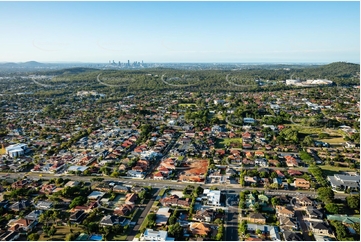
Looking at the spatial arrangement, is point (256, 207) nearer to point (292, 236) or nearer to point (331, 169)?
point (292, 236)

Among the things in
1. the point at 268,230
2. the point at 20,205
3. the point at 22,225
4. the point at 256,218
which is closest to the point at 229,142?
the point at 256,218

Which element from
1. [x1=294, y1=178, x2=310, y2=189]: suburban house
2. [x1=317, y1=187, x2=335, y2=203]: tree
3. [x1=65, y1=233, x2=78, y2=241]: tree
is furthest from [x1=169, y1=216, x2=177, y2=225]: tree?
[x1=294, y1=178, x2=310, y2=189]: suburban house

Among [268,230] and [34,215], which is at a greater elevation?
[34,215]

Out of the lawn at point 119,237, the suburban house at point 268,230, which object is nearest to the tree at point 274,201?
the suburban house at point 268,230

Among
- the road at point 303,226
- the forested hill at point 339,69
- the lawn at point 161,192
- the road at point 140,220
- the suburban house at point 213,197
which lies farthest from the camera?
the forested hill at point 339,69

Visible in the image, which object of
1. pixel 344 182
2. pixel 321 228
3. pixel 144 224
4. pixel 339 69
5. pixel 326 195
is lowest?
pixel 144 224

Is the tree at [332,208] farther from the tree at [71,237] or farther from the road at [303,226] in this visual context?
the tree at [71,237]

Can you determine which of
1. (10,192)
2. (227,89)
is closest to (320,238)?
(10,192)

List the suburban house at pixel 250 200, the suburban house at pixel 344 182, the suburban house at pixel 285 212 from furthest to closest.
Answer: the suburban house at pixel 344 182 < the suburban house at pixel 250 200 < the suburban house at pixel 285 212

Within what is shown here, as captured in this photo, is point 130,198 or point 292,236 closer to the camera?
point 292,236
